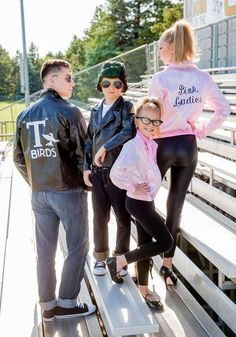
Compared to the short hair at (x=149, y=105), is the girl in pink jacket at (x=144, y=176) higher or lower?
lower

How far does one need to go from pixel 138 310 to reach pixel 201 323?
47cm

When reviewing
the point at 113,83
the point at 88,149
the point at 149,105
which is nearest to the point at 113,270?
the point at 88,149

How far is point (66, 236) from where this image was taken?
319cm

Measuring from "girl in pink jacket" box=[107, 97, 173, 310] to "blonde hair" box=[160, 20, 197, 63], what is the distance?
352 millimetres

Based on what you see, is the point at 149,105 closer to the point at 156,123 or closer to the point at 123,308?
the point at 156,123

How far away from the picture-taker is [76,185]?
3.11m

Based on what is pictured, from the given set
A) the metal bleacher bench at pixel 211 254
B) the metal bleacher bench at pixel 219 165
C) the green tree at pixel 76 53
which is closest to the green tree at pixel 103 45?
the green tree at pixel 76 53

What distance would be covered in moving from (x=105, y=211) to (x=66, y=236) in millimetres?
307

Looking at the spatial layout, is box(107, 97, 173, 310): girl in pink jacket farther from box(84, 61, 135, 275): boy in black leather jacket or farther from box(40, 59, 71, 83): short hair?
box(40, 59, 71, 83): short hair

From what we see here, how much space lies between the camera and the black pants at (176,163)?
3.01 meters

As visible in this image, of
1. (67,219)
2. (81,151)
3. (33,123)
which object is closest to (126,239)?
(67,219)

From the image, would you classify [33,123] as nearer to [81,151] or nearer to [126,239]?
[81,151]

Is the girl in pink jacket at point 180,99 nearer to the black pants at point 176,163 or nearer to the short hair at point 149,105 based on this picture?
the black pants at point 176,163

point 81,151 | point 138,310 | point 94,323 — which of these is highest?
point 81,151
